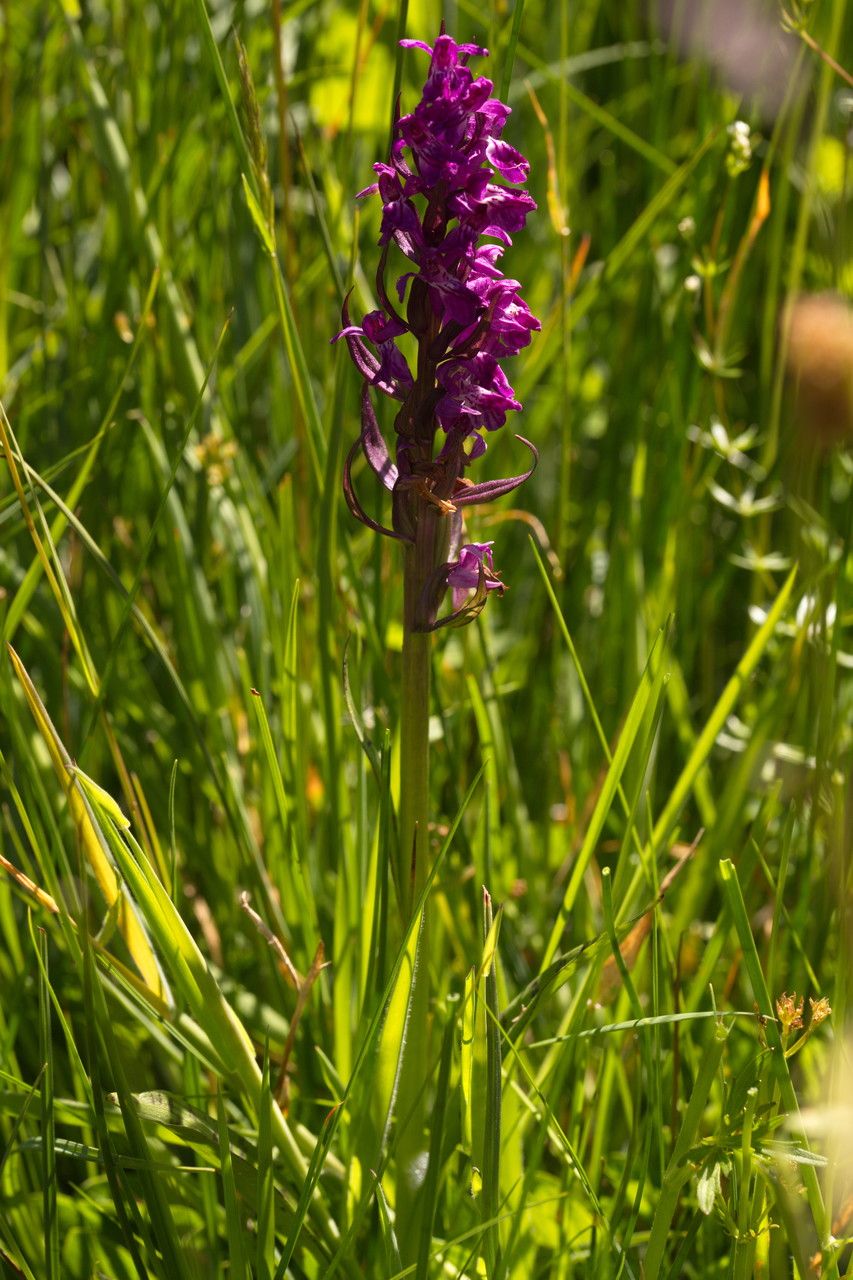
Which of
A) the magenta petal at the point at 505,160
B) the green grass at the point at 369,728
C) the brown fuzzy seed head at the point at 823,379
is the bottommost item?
the green grass at the point at 369,728

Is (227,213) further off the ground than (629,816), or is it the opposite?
(227,213)

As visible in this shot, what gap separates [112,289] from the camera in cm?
220

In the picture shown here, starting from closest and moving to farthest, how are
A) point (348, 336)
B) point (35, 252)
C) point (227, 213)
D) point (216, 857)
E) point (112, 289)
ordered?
point (348, 336) < point (216, 857) < point (112, 289) < point (227, 213) < point (35, 252)

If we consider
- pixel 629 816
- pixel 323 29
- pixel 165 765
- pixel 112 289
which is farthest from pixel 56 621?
pixel 323 29

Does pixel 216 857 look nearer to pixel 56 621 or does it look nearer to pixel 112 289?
pixel 56 621

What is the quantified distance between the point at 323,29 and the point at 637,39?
935 millimetres

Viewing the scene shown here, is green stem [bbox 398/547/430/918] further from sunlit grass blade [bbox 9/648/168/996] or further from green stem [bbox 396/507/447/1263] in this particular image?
sunlit grass blade [bbox 9/648/168/996]

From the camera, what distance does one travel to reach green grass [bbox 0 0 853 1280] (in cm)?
122

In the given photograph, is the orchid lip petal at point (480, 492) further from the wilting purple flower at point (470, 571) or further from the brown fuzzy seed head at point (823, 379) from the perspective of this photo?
the brown fuzzy seed head at point (823, 379)

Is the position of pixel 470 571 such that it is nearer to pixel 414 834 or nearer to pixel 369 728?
pixel 414 834

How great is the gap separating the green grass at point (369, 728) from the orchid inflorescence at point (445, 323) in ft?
0.62

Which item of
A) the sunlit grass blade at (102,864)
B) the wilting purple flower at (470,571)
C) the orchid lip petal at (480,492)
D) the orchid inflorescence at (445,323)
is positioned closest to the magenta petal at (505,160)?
the orchid inflorescence at (445,323)

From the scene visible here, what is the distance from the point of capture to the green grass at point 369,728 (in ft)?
4.00

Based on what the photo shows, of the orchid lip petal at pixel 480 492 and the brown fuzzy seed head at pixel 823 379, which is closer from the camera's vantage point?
the brown fuzzy seed head at pixel 823 379
